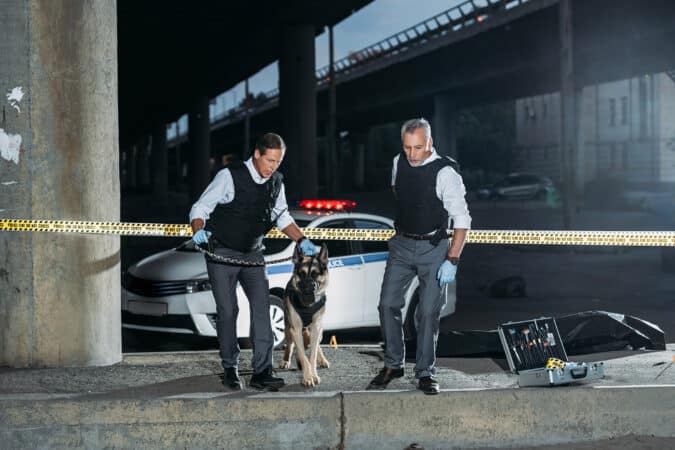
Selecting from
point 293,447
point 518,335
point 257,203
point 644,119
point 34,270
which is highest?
point 644,119

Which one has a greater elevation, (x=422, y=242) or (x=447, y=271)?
(x=422, y=242)

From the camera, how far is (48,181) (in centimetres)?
753

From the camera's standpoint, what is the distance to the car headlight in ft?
33.0

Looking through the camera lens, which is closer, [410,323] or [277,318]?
[277,318]

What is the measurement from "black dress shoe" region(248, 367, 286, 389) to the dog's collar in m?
0.54

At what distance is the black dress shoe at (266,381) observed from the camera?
6.76 m

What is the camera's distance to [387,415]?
6348mm

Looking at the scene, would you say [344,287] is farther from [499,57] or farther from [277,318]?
[499,57]

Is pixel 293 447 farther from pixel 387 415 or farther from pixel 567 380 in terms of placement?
pixel 567 380

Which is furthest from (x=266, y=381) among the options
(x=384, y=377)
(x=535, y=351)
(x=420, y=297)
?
(x=535, y=351)

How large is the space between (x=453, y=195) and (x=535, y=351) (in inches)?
51.1

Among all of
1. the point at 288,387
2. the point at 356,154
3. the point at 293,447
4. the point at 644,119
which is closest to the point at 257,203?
the point at 288,387

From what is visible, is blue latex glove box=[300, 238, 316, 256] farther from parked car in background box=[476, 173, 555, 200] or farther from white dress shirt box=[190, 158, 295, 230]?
parked car in background box=[476, 173, 555, 200]

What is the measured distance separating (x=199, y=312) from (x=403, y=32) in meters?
48.4
